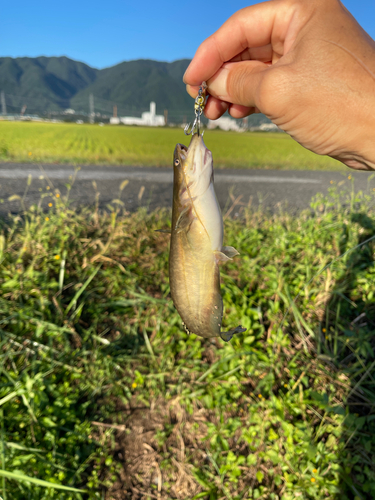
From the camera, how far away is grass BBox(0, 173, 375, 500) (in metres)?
1.60

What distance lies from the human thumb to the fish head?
404 mm

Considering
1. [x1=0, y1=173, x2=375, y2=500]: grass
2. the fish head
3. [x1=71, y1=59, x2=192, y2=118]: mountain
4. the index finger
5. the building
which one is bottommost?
[x1=0, y1=173, x2=375, y2=500]: grass

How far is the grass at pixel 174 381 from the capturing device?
63.0 inches

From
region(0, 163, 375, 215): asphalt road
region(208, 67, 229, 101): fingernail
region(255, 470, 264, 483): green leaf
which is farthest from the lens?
region(0, 163, 375, 215): asphalt road

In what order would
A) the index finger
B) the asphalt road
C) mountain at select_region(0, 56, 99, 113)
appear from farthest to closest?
1. mountain at select_region(0, 56, 99, 113)
2. the asphalt road
3. the index finger

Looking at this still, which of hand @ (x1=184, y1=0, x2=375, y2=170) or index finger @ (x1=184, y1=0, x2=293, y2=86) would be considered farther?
index finger @ (x1=184, y1=0, x2=293, y2=86)

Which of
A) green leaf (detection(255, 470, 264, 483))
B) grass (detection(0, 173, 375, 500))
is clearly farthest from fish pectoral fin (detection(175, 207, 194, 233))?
green leaf (detection(255, 470, 264, 483))

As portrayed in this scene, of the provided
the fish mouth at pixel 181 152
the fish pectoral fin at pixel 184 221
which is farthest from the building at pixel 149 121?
the fish pectoral fin at pixel 184 221

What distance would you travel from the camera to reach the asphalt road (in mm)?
4770

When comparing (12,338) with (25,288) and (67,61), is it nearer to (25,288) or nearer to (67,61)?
(25,288)

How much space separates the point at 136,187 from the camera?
19.5ft

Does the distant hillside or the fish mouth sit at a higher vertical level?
the distant hillside

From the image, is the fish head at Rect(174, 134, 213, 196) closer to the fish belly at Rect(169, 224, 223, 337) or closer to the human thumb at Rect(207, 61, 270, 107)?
the fish belly at Rect(169, 224, 223, 337)

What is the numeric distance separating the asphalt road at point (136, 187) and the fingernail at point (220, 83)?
231 cm
